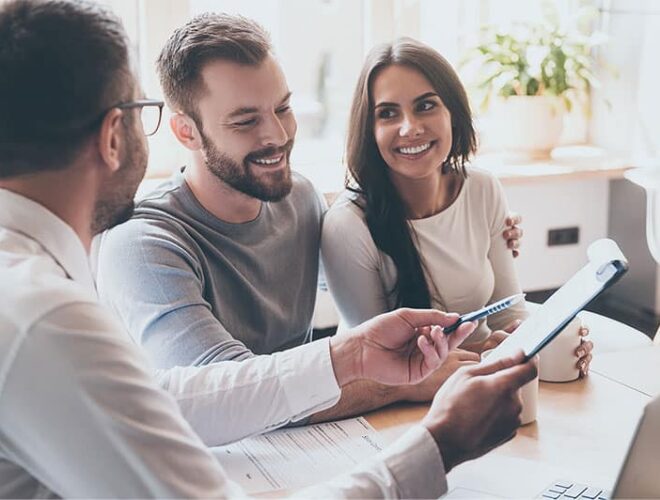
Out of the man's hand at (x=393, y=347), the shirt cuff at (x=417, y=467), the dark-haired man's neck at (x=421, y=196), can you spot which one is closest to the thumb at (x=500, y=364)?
the shirt cuff at (x=417, y=467)

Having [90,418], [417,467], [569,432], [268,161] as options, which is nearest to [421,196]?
[268,161]

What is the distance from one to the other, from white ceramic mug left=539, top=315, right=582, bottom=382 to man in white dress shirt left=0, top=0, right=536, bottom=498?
45cm

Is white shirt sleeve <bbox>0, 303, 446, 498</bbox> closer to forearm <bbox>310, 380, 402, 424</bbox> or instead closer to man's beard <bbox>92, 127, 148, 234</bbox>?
man's beard <bbox>92, 127, 148, 234</bbox>

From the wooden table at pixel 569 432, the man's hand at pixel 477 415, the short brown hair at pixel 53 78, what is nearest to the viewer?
the short brown hair at pixel 53 78

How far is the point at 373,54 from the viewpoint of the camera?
209 centimetres

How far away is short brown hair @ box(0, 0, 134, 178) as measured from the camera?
993mm

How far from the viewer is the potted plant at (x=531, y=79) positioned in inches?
139

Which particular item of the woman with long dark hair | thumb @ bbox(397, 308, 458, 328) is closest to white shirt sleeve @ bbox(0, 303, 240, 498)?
thumb @ bbox(397, 308, 458, 328)

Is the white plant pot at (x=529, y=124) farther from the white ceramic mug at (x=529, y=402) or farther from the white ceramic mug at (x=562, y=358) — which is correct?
the white ceramic mug at (x=529, y=402)

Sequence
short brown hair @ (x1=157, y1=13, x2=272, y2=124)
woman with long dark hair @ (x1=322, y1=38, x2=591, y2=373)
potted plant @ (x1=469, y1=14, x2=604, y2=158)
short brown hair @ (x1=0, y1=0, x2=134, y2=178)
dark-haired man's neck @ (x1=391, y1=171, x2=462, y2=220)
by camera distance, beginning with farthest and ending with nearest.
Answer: potted plant @ (x1=469, y1=14, x2=604, y2=158), dark-haired man's neck @ (x1=391, y1=171, x2=462, y2=220), woman with long dark hair @ (x1=322, y1=38, x2=591, y2=373), short brown hair @ (x1=157, y1=13, x2=272, y2=124), short brown hair @ (x1=0, y1=0, x2=134, y2=178)

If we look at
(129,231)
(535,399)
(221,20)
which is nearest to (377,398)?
(535,399)

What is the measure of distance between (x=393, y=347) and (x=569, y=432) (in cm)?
30

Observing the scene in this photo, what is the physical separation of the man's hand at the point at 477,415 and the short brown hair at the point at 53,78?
535mm

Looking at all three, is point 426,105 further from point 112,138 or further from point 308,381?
point 112,138
